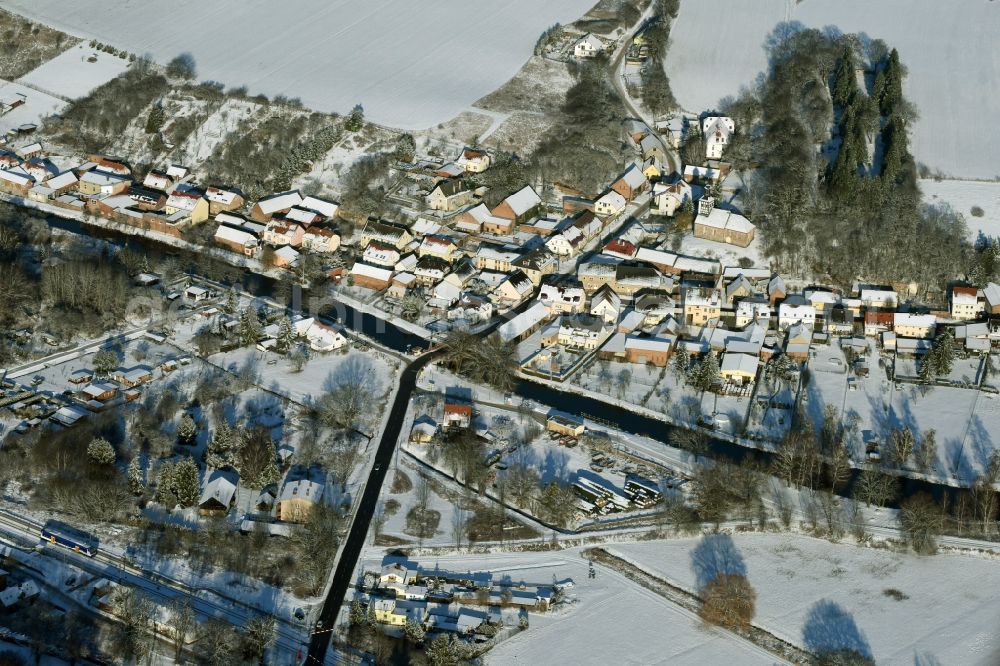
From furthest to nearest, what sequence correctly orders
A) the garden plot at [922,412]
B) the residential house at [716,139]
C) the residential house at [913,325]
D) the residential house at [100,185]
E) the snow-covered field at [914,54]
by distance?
the snow-covered field at [914,54]
the residential house at [716,139]
the residential house at [100,185]
the residential house at [913,325]
the garden plot at [922,412]

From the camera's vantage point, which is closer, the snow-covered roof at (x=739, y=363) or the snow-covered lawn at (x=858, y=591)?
the snow-covered lawn at (x=858, y=591)

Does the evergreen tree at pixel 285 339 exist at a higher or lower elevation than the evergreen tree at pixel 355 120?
lower

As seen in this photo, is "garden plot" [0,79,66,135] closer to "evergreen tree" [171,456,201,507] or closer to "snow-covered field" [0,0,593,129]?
"snow-covered field" [0,0,593,129]

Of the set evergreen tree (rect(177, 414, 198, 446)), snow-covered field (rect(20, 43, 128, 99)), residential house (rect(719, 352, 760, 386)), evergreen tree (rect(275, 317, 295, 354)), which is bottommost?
evergreen tree (rect(177, 414, 198, 446))

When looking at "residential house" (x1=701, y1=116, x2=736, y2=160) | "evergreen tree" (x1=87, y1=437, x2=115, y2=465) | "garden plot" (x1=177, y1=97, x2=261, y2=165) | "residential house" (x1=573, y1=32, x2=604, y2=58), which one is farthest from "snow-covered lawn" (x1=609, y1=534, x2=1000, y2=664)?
"residential house" (x1=573, y1=32, x2=604, y2=58)

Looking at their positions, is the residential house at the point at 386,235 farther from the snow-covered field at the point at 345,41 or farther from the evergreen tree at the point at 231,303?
the snow-covered field at the point at 345,41

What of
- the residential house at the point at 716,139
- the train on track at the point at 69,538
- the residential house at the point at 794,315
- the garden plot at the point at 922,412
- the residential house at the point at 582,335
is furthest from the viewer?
the residential house at the point at 716,139

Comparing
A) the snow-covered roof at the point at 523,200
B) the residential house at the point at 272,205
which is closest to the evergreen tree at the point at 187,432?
the residential house at the point at 272,205
